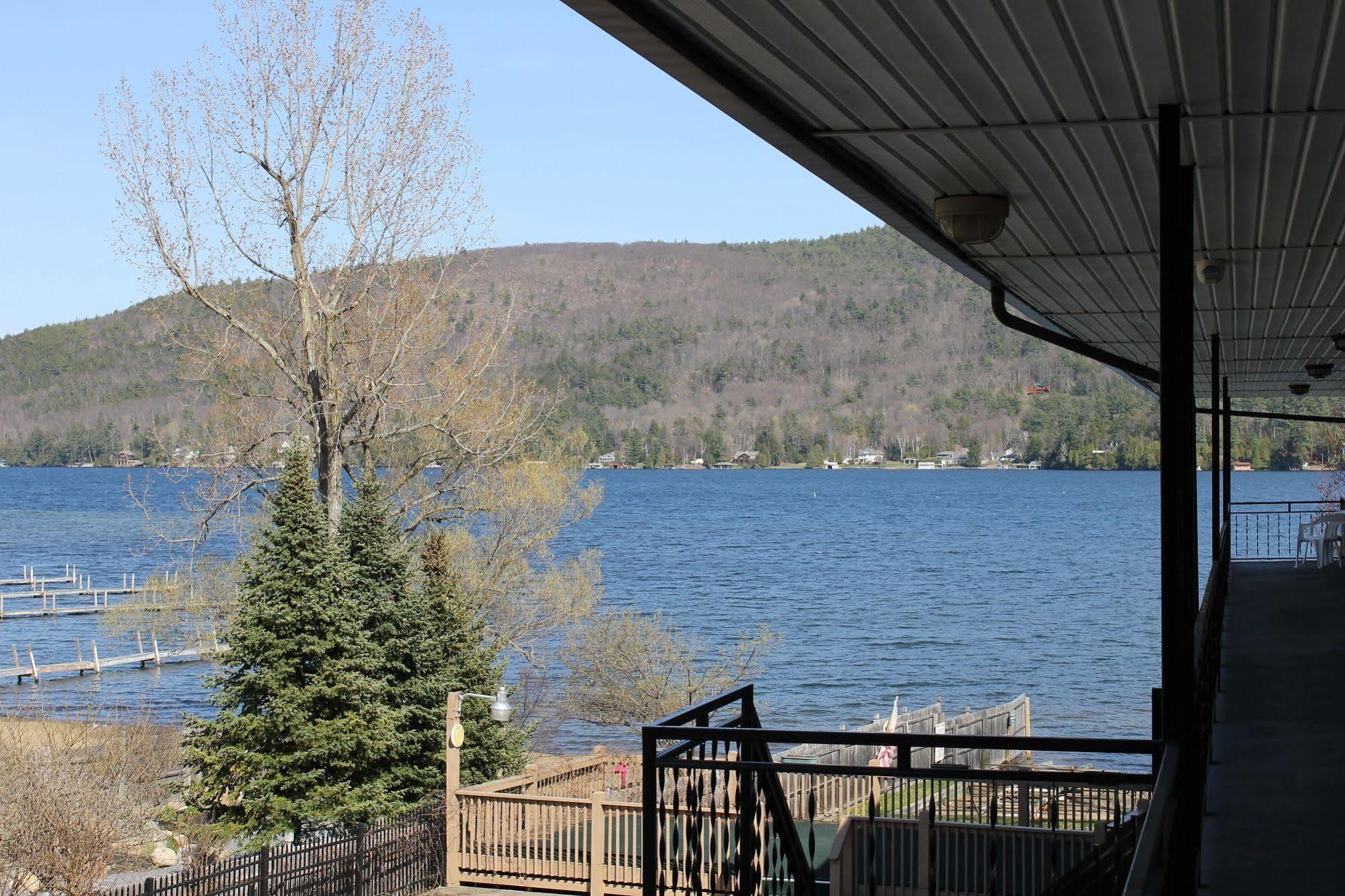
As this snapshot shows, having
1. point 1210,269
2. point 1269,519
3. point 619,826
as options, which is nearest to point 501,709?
point 619,826

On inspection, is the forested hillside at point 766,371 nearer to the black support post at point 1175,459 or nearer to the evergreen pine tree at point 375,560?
the evergreen pine tree at point 375,560

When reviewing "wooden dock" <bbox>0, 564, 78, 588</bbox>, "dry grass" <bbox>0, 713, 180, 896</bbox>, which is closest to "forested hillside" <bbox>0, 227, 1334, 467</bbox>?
"wooden dock" <bbox>0, 564, 78, 588</bbox>

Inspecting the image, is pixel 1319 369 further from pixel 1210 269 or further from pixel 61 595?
pixel 61 595

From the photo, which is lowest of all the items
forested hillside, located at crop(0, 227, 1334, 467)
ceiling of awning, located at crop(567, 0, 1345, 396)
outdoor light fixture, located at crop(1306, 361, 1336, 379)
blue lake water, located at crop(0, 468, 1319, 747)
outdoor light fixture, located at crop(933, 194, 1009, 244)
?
blue lake water, located at crop(0, 468, 1319, 747)

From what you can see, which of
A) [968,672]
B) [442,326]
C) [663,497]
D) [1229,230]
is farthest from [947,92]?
[663,497]

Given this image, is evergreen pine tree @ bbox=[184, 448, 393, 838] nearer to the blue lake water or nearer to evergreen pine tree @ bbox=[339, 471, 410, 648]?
evergreen pine tree @ bbox=[339, 471, 410, 648]

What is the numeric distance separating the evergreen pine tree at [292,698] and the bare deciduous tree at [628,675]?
44.4ft

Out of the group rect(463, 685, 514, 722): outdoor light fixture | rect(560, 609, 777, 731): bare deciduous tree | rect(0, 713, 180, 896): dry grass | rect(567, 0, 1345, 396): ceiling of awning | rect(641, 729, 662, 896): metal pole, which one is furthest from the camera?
rect(560, 609, 777, 731): bare deciduous tree

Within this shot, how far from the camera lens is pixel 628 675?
106 ft

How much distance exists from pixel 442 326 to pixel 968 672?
26.4 metres

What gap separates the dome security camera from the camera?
5797mm

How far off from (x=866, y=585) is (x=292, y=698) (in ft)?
166

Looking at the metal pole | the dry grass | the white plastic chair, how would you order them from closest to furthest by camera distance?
the metal pole → the white plastic chair → the dry grass

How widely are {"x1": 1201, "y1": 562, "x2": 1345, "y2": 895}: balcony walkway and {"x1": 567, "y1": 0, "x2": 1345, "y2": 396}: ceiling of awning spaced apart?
2287 millimetres
